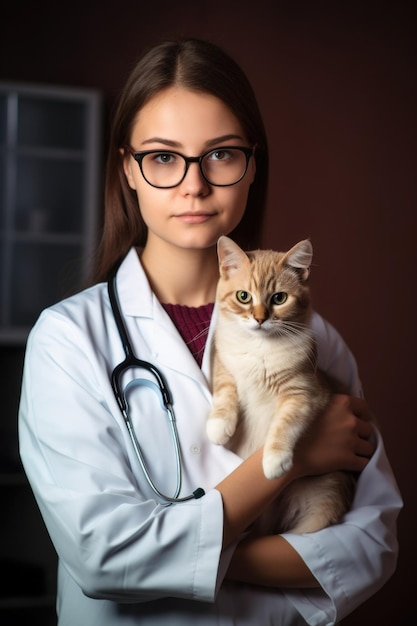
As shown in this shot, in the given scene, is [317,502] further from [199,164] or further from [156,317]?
[199,164]

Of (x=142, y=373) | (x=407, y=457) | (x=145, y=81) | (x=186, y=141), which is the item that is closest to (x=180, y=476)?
(x=142, y=373)

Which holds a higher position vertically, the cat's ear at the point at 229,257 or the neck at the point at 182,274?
the cat's ear at the point at 229,257

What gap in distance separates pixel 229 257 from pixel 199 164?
0.21 meters

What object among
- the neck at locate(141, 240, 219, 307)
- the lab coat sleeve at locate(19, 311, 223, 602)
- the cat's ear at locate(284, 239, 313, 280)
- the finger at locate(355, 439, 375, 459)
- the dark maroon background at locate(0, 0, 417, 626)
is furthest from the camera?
the dark maroon background at locate(0, 0, 417, 626)

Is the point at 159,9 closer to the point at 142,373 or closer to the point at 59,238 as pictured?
the point at 59,238

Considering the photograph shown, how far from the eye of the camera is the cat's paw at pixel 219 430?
1434 mm

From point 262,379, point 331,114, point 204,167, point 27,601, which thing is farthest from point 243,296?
point 331,114

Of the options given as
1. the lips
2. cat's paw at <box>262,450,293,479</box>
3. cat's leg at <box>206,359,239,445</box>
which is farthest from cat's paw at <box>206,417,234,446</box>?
the lips

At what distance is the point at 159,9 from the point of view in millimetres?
4125

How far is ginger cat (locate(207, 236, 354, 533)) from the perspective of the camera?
149cm

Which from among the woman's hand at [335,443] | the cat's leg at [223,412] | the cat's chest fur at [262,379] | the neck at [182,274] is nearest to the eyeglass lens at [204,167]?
the neck at [182,274]

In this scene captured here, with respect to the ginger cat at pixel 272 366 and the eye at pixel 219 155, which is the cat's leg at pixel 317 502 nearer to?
the ginger cat at pixel 272 366

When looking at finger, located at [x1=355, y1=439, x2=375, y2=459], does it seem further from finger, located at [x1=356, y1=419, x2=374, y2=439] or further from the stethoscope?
the stethoscope

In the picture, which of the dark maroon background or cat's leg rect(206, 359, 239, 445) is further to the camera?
the dark maroon background
